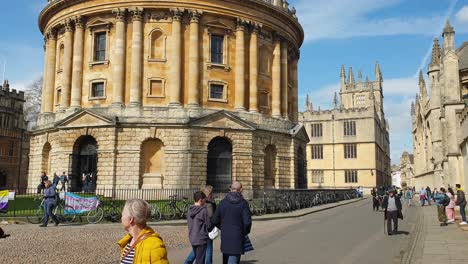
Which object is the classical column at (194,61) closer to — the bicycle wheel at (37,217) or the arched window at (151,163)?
the arched window at (151,163)

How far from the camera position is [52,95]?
38.8 m

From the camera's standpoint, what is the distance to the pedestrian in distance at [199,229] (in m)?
8.31

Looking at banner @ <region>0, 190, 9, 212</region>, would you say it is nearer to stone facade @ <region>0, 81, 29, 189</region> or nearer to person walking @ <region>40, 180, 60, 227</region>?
person walking @ <region>40, 180, 60, 227</region>

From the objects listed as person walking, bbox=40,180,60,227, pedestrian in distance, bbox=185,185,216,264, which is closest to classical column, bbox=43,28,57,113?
person walking, bbox=40,180,60,227

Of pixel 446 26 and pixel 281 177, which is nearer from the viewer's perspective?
pixel 446 26

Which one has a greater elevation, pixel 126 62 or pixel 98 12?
pixel 98 12

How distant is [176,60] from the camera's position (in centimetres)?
3419

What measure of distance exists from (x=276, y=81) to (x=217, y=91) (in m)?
6.25

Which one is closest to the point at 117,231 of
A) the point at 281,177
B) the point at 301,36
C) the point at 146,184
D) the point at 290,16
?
the point at 146,184

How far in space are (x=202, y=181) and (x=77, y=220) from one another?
43.3 feet

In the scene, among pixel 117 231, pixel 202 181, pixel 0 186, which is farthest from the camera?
pixel 0 186

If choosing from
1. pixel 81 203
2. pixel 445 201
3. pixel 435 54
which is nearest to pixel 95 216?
pixel 81 203

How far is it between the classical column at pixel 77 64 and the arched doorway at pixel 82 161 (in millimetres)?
3160

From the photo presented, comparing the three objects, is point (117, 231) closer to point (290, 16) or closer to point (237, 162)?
point (237, 162)
